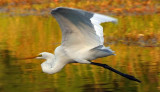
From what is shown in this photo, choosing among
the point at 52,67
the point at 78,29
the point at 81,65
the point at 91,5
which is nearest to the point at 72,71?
the point at 81,65

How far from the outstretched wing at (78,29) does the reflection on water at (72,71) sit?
917 millimetres

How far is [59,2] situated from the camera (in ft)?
67.7

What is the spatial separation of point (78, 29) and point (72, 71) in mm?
2628

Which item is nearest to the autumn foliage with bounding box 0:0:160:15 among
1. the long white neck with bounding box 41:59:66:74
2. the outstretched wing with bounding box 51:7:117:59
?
the long white neck with bounding box 41:59:66:74

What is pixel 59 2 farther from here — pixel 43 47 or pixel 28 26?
pixel 43 47

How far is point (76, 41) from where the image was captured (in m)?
7.15

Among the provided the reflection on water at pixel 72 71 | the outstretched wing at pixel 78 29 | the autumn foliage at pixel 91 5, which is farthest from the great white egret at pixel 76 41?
the autumn foliage at pixel 91 5

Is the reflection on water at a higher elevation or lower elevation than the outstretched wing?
lower

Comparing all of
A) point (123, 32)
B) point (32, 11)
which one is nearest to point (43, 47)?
point (123, 32)

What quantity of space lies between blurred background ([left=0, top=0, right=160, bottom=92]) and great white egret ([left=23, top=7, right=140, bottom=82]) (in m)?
0.57

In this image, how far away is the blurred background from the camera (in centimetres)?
822

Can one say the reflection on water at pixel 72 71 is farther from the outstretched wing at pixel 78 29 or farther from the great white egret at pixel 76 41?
the outstretched wing at pixel 78 29

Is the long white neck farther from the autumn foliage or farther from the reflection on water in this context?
the autumn foliage

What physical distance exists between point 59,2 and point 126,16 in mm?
3912
